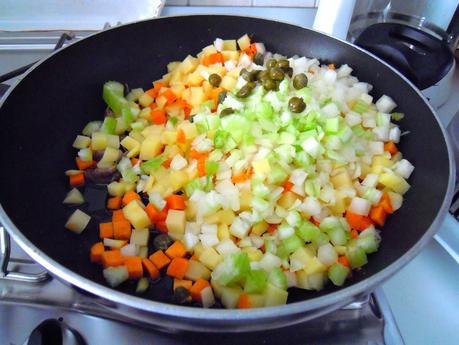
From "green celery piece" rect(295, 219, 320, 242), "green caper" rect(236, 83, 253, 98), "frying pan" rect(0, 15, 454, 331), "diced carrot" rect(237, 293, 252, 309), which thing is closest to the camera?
"frying pan" rect(0, 15, 454, 331)

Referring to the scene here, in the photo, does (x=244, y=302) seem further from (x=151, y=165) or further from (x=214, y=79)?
(x=214, y=79)

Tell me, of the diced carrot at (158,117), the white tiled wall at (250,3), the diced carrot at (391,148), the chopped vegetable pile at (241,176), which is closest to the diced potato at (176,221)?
the chopped vegetable pile at (241,176)

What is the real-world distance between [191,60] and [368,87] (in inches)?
20.3

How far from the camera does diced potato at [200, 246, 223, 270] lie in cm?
83

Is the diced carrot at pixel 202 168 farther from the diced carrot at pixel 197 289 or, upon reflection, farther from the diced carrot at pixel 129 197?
the diced carrot at pixel 197 289

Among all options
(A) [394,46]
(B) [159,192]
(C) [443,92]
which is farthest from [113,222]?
(C) [443,92]

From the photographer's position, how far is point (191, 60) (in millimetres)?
1159

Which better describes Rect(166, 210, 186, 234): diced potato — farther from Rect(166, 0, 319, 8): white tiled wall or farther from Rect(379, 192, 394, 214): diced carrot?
Rect(166, 0, 319, 8): white tiled wall

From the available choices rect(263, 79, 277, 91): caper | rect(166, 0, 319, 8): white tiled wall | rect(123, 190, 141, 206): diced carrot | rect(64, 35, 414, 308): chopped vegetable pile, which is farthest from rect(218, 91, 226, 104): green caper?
rect(166, 0, 319, 8): white tiled wall

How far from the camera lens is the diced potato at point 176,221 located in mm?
887

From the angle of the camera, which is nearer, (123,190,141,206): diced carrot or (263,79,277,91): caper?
(123,190,141,206): diced carrot

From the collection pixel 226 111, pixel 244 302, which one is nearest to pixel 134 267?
pixel 244 302

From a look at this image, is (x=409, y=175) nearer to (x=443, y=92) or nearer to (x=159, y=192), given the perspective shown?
(x=443, y=92)

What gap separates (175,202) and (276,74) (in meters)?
0.45
